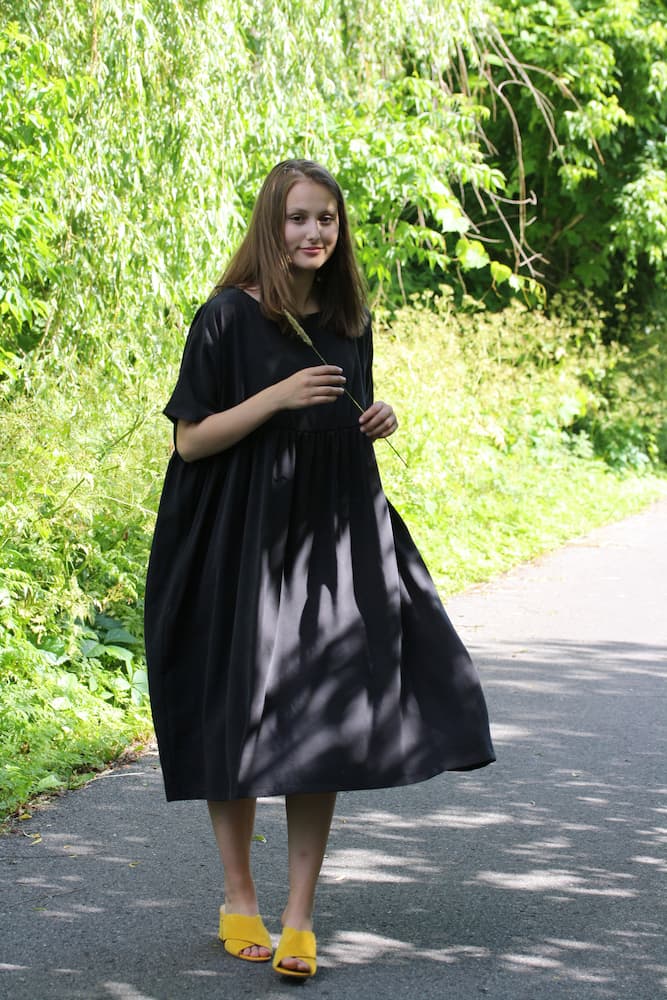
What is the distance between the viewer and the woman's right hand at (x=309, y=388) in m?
3.11

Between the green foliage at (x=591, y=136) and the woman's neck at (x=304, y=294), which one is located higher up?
the green foliage at (x=591, y=136)

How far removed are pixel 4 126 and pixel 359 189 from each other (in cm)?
494

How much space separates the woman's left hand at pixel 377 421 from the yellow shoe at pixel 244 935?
123cm

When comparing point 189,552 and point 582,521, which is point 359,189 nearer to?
point 582,521

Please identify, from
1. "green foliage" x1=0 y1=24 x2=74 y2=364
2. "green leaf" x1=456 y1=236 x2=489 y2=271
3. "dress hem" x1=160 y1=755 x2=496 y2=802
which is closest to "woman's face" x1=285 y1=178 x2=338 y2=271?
"dress hem" x1=160 y1=755 x2=496 y2=802

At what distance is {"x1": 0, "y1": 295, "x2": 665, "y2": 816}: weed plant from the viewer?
5402 millimetres

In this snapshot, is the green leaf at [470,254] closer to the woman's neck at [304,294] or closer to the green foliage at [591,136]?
the green foliage at [591,136]

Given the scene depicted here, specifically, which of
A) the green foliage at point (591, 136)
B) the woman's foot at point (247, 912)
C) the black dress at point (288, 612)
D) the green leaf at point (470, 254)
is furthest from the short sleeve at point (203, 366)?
the green foliage at point (591, 136)

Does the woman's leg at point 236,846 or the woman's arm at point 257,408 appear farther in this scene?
the woman's leg at point 236,846

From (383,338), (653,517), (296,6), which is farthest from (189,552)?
(653,517)

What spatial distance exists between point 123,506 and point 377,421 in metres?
3.57

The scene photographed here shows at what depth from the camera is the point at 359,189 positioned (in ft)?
37.0

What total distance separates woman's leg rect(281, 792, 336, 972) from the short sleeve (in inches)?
37.9

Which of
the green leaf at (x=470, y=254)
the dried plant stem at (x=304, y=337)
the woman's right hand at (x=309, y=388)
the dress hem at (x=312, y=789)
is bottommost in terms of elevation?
the dress hem at (x=312, y=789)
